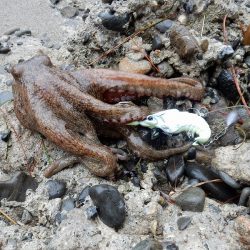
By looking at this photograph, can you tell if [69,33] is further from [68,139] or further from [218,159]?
[218,159]

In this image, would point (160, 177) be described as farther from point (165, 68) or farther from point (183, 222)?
point (165, 68)

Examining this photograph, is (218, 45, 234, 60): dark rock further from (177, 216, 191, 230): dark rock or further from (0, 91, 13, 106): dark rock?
(0, 91, 13, 106): dark rock

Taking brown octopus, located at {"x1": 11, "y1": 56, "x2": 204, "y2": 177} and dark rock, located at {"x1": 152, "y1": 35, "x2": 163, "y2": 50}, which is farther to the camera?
dark rock, located at {"x1": 152, "y1": 35, "x2": 163, "y2": 50}

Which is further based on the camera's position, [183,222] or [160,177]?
[160,177]

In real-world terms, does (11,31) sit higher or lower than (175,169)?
higher

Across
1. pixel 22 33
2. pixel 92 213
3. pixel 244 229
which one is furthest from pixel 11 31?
pixel 244 229

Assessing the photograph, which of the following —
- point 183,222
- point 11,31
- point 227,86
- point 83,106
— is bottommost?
point 183,222

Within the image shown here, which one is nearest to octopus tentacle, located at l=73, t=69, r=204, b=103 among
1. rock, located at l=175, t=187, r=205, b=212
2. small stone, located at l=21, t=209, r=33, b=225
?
rock, located at l=175, t=187, r=205, b=212
